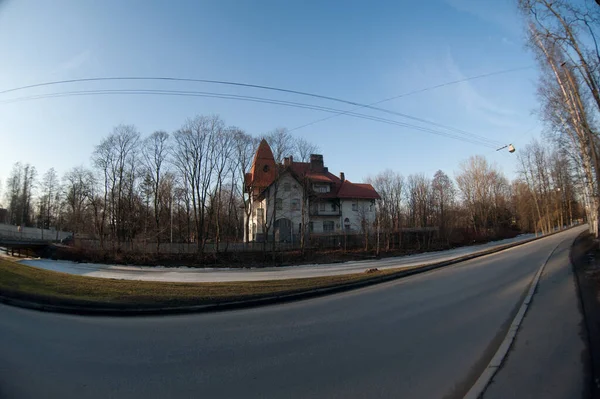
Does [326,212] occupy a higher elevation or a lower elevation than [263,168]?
lower

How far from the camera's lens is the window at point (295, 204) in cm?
4490

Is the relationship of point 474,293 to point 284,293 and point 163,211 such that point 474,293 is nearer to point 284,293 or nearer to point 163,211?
point 284,293

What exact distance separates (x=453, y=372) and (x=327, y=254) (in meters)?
33.2

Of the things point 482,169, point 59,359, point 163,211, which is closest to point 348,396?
point 59,359

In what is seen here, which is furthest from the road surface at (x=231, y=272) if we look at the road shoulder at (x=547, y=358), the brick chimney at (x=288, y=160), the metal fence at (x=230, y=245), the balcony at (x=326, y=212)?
the balcony at (x=326, y=212)

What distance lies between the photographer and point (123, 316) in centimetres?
744

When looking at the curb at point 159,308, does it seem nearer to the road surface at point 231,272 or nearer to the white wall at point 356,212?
the road surface at point 231,272

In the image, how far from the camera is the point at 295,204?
4534cm

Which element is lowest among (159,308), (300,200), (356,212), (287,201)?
(159,308)

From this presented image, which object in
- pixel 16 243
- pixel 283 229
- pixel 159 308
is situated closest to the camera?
pixel 159 308

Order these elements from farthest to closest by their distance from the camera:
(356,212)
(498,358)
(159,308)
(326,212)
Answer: (356,212) < (326,212) < (159,308) < (498,358)

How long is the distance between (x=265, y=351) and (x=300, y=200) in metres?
40.9

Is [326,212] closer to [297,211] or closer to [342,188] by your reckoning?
[342,188]

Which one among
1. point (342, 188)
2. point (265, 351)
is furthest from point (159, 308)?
point (342, 188)
